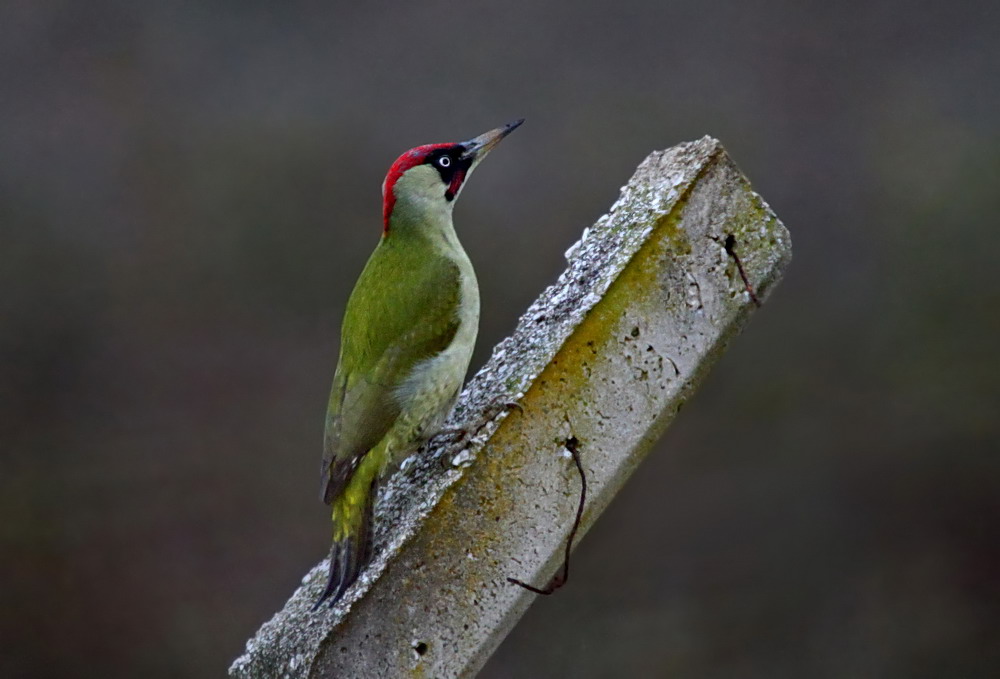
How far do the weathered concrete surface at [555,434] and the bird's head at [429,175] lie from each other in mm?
859

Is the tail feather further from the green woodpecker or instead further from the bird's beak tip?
the bird's beak tip

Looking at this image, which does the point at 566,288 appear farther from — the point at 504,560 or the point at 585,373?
the point at 504,560

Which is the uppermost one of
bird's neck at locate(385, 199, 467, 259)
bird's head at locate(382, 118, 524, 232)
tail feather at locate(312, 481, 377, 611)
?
bird's head at locate(382, 118, 524, 232)

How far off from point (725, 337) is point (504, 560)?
1.71 feet

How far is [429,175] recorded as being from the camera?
2496 millimetres

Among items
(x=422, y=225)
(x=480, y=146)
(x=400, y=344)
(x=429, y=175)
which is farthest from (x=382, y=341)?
(x=480, y=146)

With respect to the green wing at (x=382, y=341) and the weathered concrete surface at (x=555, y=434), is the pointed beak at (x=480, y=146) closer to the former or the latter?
the green wing at (x=382, y=341)

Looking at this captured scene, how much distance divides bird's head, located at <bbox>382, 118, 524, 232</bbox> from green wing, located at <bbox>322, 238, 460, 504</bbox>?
0.52 ft

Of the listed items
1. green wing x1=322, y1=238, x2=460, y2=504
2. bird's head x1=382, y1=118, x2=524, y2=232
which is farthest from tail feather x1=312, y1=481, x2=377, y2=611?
bird's head x1=382, y1=118, x2=524, y2=232

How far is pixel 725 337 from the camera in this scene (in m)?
1.67

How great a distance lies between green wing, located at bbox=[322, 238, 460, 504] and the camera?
2.01 meters

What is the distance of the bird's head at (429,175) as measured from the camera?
2475mm

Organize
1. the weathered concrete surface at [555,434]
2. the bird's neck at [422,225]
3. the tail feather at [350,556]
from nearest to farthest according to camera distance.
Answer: the weathered concrete surface at [555,434], the tail feather at [350,556], the bird's neck at [422,225]

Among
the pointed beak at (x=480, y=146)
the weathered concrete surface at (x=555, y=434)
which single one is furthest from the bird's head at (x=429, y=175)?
the weathered concrete surface at (x=555, y=434)
